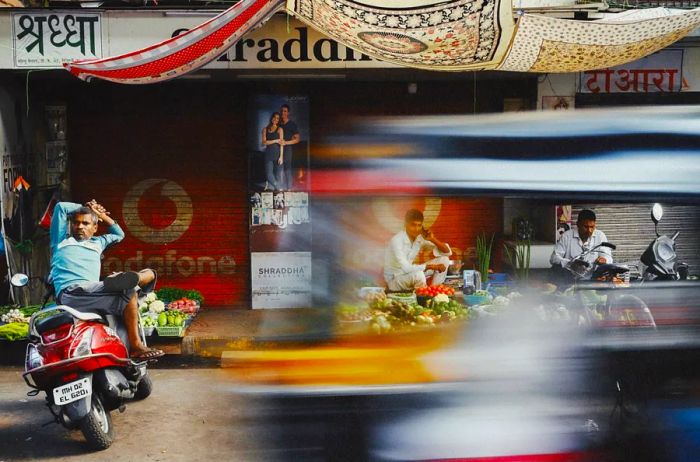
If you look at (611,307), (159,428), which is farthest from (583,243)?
(159,428)

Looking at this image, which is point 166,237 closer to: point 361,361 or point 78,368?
point 78,368

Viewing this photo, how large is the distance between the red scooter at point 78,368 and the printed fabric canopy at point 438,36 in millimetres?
2622

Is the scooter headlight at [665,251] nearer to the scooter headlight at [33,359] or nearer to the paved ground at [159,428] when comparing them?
the paved ground at [159,428]

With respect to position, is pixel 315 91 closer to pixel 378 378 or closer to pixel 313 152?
pixel 313 152

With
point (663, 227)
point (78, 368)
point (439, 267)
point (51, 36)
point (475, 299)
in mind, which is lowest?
point (78, 368)

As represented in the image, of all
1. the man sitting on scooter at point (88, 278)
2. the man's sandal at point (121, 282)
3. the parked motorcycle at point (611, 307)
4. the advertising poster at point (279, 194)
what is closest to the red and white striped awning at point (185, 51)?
the man sitting on scooter at point (88, 278)

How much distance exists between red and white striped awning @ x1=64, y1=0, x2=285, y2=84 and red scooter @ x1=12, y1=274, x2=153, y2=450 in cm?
254

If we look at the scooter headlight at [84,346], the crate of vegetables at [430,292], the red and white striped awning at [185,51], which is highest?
the red and white striped awning at [185,51]

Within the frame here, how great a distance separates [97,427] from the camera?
6203 millimetres

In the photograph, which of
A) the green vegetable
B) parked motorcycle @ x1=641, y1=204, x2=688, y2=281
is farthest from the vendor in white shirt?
the green vegetable

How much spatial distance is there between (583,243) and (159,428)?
382cm

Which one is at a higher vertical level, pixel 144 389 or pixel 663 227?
pixel 663 227

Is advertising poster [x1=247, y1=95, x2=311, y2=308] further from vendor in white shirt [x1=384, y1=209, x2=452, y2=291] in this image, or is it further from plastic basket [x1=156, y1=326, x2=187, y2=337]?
vendor in white shirt [x1=384, y1=209, x2=452, y2=291]

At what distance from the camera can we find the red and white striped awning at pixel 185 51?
7473 millimetres
